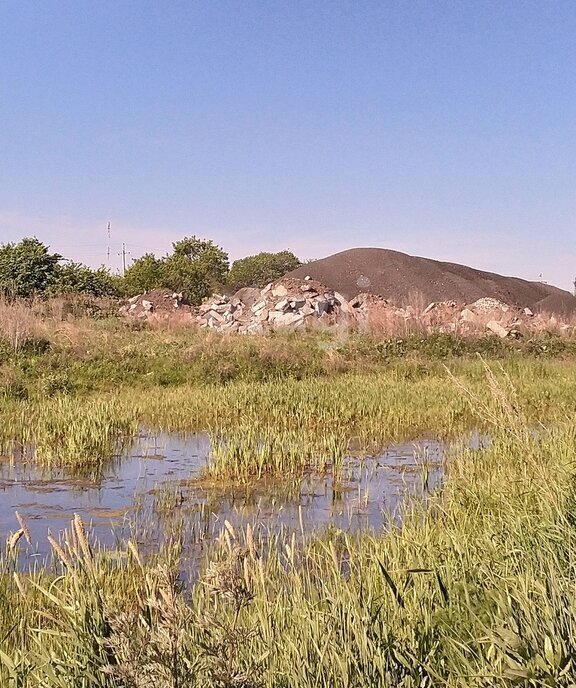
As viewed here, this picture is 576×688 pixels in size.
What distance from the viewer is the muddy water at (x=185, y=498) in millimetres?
5855

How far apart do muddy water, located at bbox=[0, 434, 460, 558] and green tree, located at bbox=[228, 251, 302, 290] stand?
54.8 meters

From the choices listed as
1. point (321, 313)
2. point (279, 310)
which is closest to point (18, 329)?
point (279, 310)

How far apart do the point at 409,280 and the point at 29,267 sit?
17.2m

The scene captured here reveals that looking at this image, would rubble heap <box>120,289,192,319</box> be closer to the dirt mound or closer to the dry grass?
the dirt mound

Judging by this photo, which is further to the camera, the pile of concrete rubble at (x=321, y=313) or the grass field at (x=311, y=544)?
the pile of concrete rubble at (x=321, y=313)

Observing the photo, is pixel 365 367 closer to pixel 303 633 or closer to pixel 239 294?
pixel 303 633

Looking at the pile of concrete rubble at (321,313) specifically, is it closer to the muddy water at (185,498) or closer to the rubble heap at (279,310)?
the rubble heap at (279,310)

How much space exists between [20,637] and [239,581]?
8.10 ft

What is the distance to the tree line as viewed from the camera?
1298 inches

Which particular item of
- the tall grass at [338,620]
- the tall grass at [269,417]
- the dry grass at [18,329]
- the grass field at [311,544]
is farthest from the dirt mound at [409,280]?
the tall grass at [338,620]

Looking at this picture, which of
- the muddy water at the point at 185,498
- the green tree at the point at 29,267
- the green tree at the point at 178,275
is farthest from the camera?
the green tree at the point at 178,275

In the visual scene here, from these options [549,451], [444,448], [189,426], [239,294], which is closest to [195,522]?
[549,451]

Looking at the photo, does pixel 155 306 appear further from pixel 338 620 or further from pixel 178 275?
pixel 338 620

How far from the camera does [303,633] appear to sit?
2.75m
